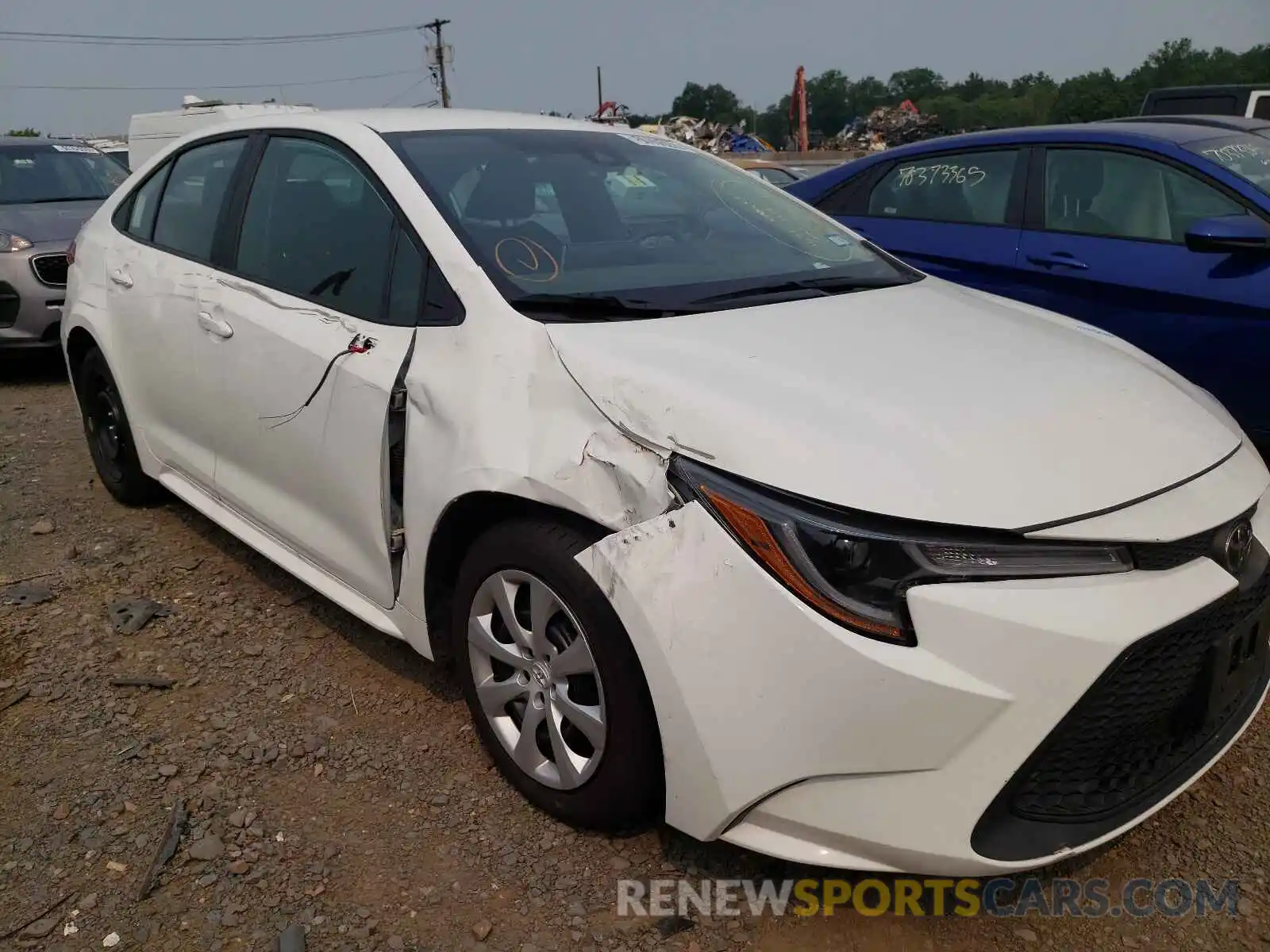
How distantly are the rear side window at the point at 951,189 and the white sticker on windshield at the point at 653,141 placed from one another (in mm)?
1763

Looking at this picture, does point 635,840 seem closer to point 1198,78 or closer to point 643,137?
point 643,137

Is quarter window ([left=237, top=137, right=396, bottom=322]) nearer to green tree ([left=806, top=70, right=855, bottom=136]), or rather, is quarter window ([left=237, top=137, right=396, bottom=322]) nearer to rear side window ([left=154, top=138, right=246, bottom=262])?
rear side window ([left=154, top=138, right=246, bottom=262])

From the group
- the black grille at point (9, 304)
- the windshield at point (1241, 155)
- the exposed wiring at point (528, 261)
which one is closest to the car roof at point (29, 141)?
the black grille at point (9, 304)

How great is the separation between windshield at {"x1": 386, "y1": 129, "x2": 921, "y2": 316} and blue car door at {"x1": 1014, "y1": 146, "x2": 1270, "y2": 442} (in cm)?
148

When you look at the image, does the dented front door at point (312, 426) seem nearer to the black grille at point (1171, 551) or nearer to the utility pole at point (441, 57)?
the black grille at point (1171, 551)

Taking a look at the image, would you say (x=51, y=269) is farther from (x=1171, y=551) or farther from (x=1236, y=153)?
(x=1171, y=551)

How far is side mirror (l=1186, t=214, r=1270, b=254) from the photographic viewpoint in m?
3.64

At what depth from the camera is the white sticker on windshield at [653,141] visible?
3.27 m

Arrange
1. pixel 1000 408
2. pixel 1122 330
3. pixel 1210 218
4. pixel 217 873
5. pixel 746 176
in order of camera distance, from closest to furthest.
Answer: pixel 1000 408
pixel 217 873
pixel 746 176
pixel 1210 218
pixel 1122 330

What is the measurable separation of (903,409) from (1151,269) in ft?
8.75

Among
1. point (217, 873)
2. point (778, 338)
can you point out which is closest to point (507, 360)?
point (778, 338)

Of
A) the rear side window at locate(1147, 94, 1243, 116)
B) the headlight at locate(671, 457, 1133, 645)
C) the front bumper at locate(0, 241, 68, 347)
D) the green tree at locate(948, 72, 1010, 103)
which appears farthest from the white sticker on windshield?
the green tree at locate(948, 72, 1010, 103)

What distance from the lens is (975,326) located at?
249 cm

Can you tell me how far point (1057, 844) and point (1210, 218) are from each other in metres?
2.92
